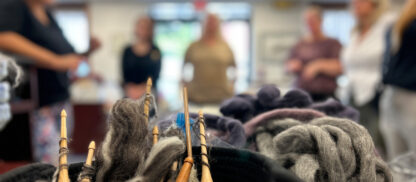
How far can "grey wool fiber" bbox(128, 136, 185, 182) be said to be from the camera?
11.6 inches

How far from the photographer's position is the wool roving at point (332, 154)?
0.37 m

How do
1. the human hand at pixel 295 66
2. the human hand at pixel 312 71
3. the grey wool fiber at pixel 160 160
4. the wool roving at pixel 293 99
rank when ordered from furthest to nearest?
1. the human hand at pixel 295 66
2. the human hand at pixel 312 71
3. the wool roving at pixel 293 99
4. the grey wool fiber at pixel 160 160

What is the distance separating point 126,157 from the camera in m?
0.33

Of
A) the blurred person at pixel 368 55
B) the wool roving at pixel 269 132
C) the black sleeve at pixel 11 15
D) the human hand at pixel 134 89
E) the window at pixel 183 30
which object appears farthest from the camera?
the window at pixel 183 30

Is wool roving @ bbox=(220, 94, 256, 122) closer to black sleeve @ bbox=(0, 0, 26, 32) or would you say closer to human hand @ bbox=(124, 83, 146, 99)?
black sleeve @ bbox=(0, 0, 26, 32)

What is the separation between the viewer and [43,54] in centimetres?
116

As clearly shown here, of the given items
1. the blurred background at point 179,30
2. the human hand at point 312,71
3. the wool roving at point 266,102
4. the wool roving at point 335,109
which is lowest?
the wool roving at point 335,109

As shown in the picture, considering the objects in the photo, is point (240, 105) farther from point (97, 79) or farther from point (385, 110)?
point (97, 79)

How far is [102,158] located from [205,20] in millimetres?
1688

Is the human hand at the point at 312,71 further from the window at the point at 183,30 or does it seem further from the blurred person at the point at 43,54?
the window at the point at 183,30

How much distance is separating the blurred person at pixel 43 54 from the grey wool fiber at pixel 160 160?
2.98 ft

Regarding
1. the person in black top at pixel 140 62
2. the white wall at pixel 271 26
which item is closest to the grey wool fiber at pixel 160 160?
the person in black top at pixel 140 62

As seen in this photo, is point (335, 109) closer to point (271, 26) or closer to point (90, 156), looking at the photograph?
point (90, 156)

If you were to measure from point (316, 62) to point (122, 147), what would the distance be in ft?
5.19
